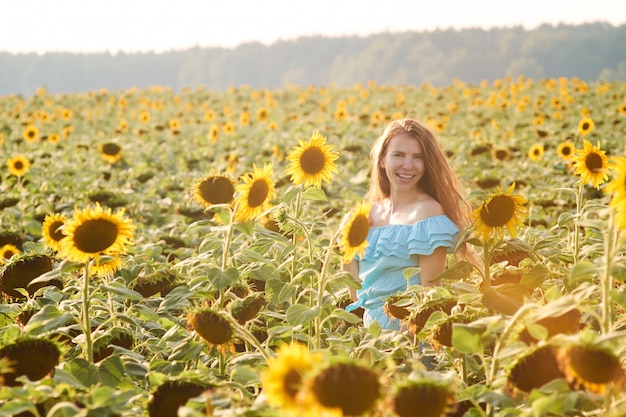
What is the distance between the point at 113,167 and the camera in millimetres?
10375

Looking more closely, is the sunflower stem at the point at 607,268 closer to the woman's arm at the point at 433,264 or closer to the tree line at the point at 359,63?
the woman's arm at the point at 433,264

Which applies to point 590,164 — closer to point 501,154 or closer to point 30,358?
point 30,358

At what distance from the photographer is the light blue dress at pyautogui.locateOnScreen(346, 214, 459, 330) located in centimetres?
382

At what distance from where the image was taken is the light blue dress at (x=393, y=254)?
151 inches

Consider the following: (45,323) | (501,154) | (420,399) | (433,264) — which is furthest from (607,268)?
(501,154)

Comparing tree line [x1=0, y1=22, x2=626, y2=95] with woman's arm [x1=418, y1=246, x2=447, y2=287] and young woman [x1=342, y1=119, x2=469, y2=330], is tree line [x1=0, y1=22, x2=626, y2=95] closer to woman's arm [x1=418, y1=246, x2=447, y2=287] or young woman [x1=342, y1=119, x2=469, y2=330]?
young woman [x1=342, y1=119, x2=469, y2=330]

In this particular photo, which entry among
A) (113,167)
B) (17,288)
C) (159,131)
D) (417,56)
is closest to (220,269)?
(17,288)

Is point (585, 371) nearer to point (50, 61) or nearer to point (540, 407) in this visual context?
point (540, 407)

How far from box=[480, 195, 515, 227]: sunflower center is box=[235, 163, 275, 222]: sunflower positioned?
93 centimetres

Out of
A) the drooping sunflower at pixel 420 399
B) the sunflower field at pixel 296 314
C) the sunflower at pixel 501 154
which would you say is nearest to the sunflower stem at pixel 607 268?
the sunflower field at pixel 296 314

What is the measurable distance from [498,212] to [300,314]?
0.82 metres

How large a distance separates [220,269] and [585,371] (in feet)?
4.63

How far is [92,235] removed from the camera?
8.02 ft

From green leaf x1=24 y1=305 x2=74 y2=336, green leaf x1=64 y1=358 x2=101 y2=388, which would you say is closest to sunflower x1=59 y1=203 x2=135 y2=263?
green leaf x1=24 y1=305 x2=74 y2=336
